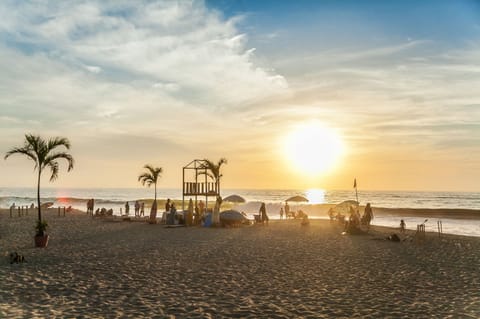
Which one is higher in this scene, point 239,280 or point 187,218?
point 187,218

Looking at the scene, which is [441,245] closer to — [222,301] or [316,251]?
[316,251]

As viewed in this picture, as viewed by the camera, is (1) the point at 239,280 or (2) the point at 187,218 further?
(2) the point at 187,218

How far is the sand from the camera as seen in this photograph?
859 cm

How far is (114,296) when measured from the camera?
9617mm

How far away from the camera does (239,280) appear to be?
454 inches

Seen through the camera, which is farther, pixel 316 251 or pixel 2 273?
pixel 316 251

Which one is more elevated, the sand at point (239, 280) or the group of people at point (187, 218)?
the group of people at point (187, 218)

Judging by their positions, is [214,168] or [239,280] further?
[214,168]

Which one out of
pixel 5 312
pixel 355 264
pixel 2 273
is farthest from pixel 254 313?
pixel 2 273

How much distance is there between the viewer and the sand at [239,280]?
8.59 meters

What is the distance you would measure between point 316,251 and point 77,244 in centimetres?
1103

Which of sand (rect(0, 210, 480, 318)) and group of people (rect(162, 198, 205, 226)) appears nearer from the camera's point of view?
sand (rect(0, 210, 480, 318))

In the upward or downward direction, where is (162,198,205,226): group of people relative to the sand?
upward

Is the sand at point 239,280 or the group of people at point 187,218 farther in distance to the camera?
the group of people at point 187,218
